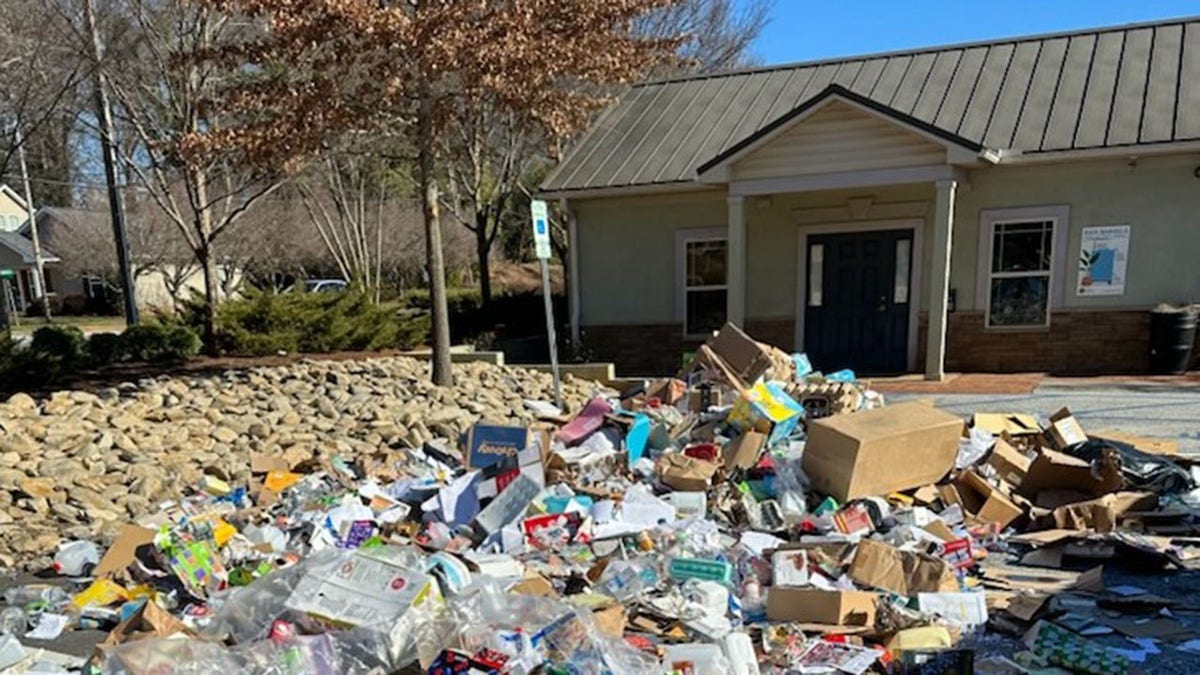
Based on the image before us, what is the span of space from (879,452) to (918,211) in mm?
6955

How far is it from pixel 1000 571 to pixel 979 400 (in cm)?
474

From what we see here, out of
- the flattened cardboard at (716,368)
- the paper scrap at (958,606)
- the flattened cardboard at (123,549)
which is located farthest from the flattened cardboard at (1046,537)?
the flattened cardboard at (123,549)

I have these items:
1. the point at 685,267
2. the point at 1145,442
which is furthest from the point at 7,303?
the point at 1145,442

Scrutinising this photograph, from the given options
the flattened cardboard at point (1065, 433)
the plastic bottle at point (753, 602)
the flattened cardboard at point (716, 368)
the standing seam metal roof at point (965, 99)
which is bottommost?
the plastic bottle at point (753, 602)

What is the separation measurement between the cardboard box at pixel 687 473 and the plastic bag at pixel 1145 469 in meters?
2.72

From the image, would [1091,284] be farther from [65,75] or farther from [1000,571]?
[65,75]

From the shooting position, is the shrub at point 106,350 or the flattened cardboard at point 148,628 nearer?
the flattened cardboard at point 148,628

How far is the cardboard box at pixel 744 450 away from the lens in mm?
5543

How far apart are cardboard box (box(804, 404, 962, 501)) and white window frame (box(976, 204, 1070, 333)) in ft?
20.1

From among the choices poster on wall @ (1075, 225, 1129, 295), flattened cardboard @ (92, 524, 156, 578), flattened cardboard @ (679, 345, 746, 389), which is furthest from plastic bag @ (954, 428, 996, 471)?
flattened cardboard @ (92, 524, 156, 578)

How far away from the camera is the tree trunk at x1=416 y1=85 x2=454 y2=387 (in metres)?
8.71

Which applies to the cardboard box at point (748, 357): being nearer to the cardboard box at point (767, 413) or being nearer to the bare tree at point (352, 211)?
the cardboard box at point (767, 413)

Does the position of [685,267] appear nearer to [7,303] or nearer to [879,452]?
[879,452]

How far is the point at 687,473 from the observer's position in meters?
5.36
